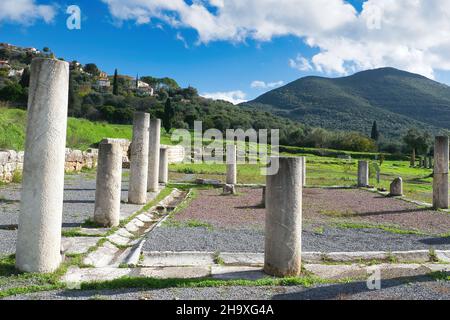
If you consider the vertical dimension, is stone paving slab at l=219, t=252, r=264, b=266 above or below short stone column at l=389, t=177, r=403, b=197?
below

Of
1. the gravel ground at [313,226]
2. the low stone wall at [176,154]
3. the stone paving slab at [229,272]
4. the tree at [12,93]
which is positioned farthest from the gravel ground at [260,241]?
the tree at [12,93]

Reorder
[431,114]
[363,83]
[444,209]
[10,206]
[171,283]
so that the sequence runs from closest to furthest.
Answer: [171,283] < [10,206] < [444,209] < [431,114] < [363,83]

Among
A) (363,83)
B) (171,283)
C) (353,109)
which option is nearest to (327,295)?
(171,283)

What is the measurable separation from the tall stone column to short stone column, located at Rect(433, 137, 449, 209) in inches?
429

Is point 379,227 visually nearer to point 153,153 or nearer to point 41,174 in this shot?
point 41,174

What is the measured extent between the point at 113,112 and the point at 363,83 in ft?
450

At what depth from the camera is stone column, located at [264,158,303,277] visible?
607 cm

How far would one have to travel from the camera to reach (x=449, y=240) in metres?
9.68

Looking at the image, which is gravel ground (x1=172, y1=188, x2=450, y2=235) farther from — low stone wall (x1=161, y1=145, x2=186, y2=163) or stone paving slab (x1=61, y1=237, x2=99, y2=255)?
low stone wall (x1=161, y1=145, x2=186, y2=163)

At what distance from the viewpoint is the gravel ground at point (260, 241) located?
8047 millimetres

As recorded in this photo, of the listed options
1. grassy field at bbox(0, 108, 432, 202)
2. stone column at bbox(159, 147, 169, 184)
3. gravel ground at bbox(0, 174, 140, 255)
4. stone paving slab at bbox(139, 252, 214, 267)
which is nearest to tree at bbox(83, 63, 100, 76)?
grassy field at bbox(0, 108, 432, 202)

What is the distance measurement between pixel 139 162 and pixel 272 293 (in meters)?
9.06

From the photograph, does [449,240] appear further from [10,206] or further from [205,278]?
[10,206]

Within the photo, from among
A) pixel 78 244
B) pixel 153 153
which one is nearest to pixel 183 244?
pixel 78 244
